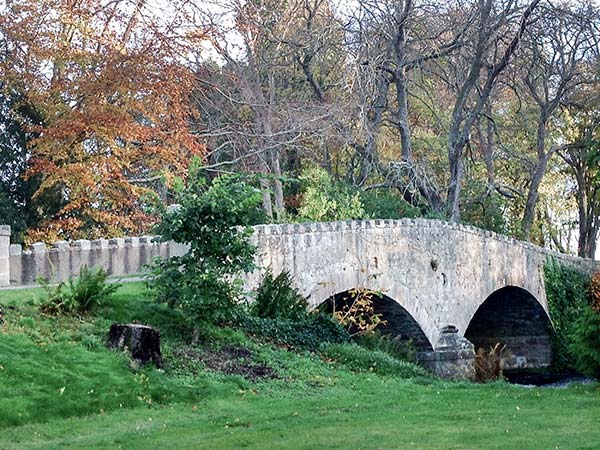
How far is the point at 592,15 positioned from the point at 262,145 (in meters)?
10.5

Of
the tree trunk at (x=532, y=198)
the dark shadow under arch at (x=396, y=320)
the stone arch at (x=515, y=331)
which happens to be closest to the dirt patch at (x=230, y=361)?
the dark shadow under arch at (x=396, y=320)

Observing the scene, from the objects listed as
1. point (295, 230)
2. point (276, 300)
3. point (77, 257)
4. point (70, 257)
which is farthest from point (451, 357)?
point (70, 257)

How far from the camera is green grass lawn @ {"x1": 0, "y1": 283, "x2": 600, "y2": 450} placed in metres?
9.92

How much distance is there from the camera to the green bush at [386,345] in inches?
802

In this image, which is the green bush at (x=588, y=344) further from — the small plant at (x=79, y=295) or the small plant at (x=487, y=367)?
the small plant at (x=487, y=367)

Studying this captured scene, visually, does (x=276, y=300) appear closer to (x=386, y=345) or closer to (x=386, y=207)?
(x=386, y=345)

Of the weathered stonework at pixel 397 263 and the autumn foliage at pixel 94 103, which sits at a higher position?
the autumn foliage at pixel 94 103

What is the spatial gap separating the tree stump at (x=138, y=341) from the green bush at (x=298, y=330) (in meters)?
3.49

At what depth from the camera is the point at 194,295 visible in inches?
594

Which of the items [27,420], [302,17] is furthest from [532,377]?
[27,420]

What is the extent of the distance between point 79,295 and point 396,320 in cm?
1210

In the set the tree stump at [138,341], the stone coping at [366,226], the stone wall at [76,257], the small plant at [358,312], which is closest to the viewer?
the tree stump at [138,341]

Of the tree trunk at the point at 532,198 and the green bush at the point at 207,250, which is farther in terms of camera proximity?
the tree trunk at the point at 532,198

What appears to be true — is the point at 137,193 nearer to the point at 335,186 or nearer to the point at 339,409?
the point at 335,186
